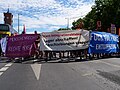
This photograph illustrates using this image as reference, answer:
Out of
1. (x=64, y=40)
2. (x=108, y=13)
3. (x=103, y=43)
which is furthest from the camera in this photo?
(x=108, y=13)

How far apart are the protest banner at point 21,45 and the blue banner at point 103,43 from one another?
4.22 metres

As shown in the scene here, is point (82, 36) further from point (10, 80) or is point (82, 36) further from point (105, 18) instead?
point (105, 18)

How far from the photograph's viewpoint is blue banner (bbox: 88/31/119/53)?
23.6 meters

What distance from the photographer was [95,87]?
10.3 m

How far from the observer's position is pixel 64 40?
23.4 m

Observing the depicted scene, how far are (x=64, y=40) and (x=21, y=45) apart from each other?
319 centimetres

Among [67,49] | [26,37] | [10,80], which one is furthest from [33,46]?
[10,80]

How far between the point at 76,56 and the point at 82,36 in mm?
2151

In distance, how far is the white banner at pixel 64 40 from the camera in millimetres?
23016

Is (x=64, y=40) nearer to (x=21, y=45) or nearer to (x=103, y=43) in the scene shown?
(x=21, y=45)

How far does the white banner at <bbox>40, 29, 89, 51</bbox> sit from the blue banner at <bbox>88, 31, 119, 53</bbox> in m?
0.66

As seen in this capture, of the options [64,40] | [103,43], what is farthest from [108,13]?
[64,40]

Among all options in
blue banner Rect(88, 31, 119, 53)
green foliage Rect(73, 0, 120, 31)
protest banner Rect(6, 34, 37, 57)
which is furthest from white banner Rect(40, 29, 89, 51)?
green foliage Rect(73, 0, 120, 31)

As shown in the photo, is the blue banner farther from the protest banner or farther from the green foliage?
the green foliage
